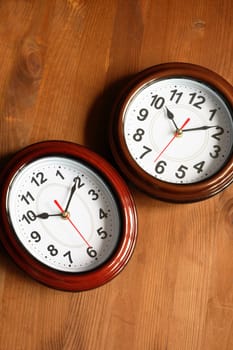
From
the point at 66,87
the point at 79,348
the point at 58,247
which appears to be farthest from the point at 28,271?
the point at 66,87

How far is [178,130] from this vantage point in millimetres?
1271

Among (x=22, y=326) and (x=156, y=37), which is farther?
(x=156, y=37)

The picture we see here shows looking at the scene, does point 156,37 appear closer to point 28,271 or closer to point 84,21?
point 84,21

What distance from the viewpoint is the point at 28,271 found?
3.83 feet

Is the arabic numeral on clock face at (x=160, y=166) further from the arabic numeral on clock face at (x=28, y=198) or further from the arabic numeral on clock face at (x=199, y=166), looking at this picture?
the arabic numeral on clock face at (x=28, y=198)

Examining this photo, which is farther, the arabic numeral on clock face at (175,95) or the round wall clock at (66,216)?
the arabic numeral on clock face at (175,95)

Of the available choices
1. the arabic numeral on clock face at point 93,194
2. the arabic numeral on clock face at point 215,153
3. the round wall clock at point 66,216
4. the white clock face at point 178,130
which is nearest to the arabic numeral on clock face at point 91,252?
the round wall clock at point 66,216

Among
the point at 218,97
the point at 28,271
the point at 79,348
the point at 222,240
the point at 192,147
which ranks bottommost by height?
the point at 79,348

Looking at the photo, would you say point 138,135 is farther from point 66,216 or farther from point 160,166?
point 66,216

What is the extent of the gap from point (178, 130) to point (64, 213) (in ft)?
1.02

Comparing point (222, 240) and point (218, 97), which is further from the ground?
point (218, 97)

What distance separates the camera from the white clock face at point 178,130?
126cm

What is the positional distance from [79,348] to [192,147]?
1.67ft

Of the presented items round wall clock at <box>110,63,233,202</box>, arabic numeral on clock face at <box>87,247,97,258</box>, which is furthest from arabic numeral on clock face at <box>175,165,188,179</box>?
arabic numeral on clock face at <box>87,247,97,258</box>
